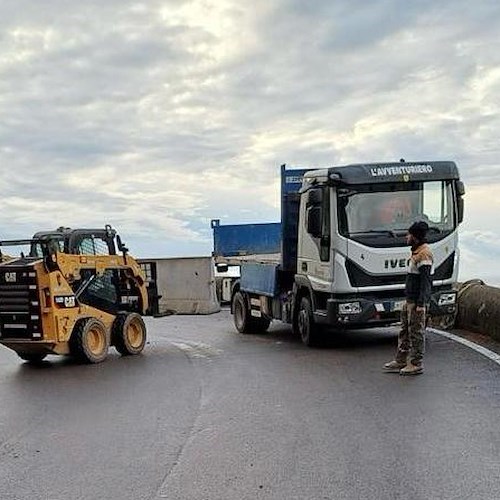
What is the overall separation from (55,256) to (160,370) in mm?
2536

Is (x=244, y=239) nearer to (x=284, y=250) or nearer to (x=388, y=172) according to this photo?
(x=284, y=250)

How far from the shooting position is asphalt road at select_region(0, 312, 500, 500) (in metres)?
5.77

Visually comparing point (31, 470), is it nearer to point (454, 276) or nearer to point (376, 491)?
point (376, 491)

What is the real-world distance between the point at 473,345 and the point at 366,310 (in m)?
1.73

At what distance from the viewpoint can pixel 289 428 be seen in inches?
293

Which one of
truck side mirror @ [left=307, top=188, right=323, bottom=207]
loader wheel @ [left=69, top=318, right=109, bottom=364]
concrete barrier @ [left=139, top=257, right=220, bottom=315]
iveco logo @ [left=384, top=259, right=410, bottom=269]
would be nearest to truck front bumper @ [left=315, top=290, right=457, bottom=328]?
iveco logo @ [left=384, top=259, right=410, bottom=269]

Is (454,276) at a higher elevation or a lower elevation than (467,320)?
higher

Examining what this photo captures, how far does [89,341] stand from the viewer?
1308 centimetres

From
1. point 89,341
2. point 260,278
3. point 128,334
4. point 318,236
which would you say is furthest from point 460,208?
point 89,341

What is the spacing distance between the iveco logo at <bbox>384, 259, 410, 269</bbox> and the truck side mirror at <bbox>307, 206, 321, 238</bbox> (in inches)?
46.3

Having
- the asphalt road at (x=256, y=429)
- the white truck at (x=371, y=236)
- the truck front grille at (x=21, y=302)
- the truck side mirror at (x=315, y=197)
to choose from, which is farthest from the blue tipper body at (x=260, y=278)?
the truck front grille at (x=21, y=302)

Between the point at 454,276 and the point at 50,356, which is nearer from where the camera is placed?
the point at 454,276

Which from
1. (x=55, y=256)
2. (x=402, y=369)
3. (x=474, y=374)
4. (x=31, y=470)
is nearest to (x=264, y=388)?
(x=402, y=369)

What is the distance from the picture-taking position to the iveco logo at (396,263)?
12.8 meters
